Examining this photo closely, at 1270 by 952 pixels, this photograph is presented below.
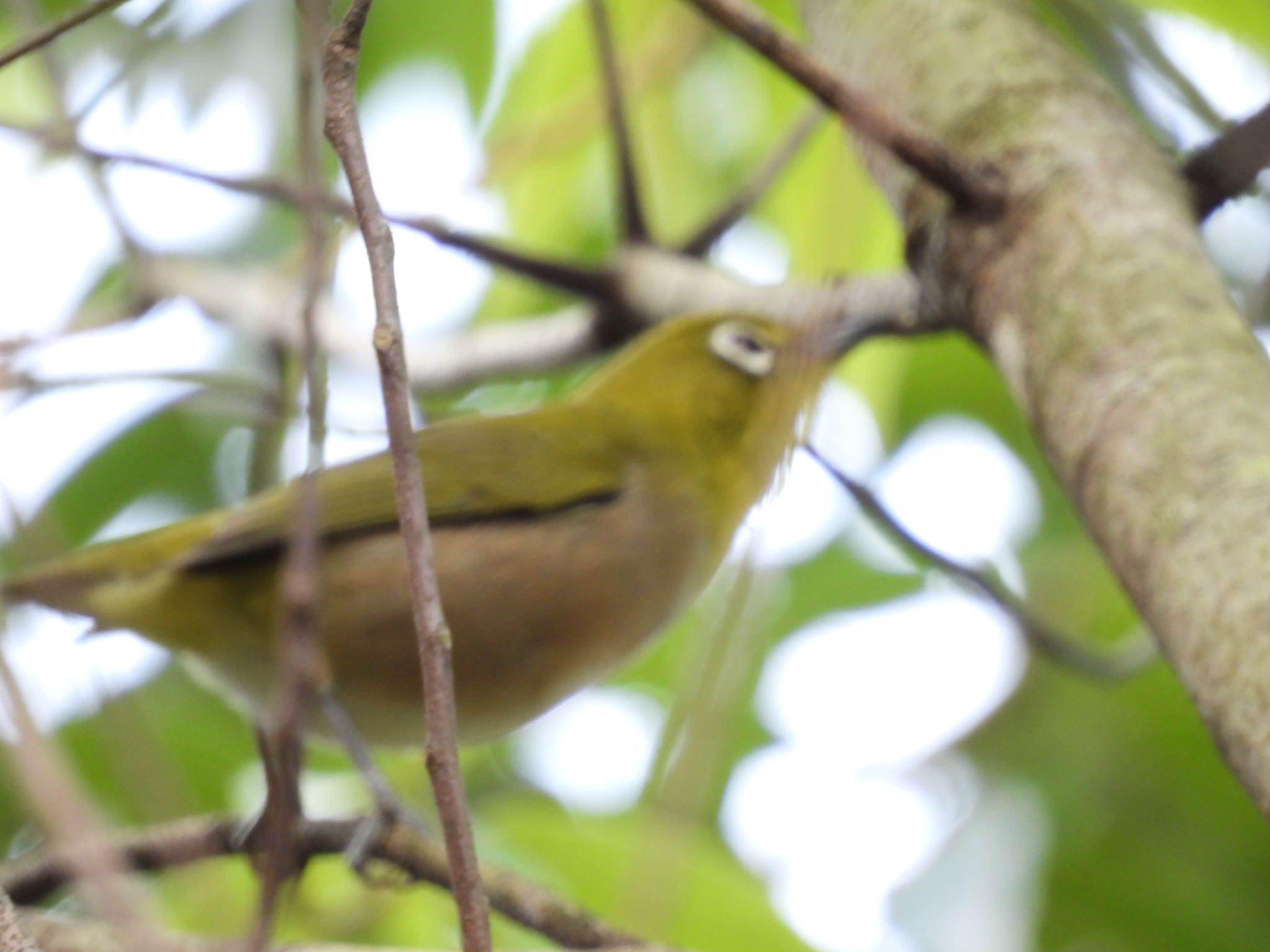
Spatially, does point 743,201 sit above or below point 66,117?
below

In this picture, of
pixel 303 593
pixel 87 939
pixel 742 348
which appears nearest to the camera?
pixel 303 593

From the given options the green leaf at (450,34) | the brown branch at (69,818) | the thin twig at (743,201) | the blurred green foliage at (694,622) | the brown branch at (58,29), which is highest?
the brown branch at (58,29)

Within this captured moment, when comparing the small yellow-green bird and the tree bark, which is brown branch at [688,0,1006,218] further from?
the small yellow-green bird

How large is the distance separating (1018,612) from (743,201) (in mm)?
1172

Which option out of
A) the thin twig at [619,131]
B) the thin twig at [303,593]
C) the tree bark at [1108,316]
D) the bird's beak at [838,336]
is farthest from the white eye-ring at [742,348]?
the thin twig at [303,593]

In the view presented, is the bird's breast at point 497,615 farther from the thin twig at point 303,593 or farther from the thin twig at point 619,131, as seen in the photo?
the thin twig at point 303,593

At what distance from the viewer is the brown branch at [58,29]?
1.63m

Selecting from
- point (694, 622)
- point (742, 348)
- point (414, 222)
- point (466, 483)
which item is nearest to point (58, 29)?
point (414, 222)

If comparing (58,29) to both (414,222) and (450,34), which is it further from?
(450,34)

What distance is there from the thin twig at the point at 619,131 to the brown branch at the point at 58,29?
1.50m

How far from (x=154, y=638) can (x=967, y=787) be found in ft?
7.04

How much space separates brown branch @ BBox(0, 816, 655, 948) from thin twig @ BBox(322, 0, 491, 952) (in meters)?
0.97

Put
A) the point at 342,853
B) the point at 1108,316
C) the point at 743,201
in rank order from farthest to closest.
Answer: the point at 743,201 < the point at 342,853 < the point at 1108,316

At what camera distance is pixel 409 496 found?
1287mm
